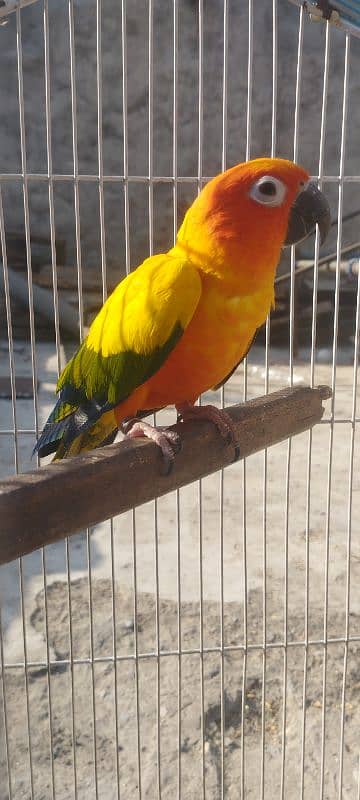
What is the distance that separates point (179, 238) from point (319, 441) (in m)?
2.04

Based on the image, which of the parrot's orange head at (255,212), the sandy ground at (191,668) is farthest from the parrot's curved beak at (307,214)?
the sandy ground at (191,668)

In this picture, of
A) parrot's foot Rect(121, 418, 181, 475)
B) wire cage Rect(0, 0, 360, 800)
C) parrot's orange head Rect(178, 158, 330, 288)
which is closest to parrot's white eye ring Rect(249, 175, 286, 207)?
parrot's orange head Rect(178, 158, 330, 288)

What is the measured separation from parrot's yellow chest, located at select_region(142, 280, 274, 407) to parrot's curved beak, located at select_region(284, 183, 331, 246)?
9 centimetres

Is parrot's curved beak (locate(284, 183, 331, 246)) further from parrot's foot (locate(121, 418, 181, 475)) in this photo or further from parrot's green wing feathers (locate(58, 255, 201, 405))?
parrot's foot (locate(121, 418, 181, 475))

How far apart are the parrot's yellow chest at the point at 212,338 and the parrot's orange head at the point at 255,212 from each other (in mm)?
Answer: 41

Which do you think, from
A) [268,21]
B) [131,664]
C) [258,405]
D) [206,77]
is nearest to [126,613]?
[131,664]

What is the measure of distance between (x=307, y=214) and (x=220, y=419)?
1.08 feet

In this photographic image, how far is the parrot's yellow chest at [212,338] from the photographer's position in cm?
99

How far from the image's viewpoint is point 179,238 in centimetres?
111

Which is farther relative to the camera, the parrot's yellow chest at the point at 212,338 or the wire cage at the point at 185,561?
the wire cage at the point at 185,561

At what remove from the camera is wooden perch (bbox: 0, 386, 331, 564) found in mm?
622

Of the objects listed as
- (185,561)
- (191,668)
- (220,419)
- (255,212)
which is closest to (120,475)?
(220,419)

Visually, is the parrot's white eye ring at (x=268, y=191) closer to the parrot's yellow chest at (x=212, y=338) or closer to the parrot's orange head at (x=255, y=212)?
the parrot's orange head at (x=255, y=212)

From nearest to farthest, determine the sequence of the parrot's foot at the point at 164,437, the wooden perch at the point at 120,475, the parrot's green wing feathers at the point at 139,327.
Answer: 1. the wooden perch at the point at 120,475
2. the parrot's foot at the point at 164,437
3. the parrot's green wing feathers at the point at 139,327
